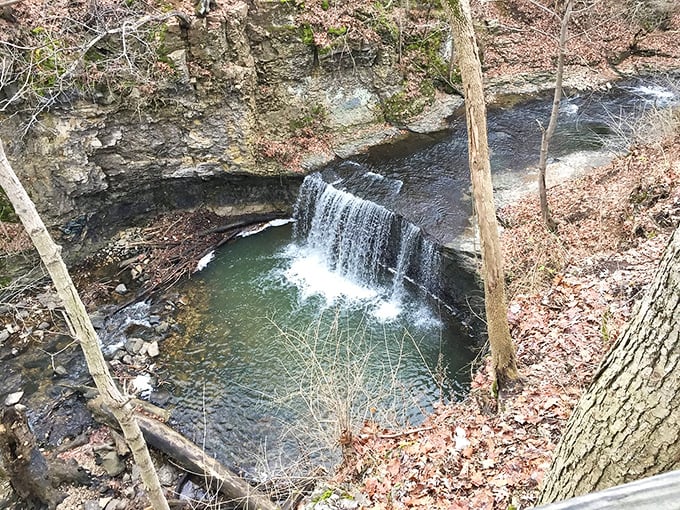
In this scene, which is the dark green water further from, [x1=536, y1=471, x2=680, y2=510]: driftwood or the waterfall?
[x1=536, y1=471, x2=680, y2=510]: driftwood

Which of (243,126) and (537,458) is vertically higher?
(243,126)

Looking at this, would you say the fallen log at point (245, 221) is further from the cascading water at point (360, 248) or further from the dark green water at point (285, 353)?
the cascading water at point (360, 248)

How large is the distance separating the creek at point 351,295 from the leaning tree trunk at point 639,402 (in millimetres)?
4163

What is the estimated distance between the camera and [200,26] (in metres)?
10.6

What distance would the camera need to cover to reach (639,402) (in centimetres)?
149

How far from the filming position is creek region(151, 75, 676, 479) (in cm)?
767

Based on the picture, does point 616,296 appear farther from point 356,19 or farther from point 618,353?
point 356,19

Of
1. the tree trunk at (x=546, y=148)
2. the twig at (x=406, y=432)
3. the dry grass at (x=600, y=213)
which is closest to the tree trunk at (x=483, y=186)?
the twig at (x=406, y=432)

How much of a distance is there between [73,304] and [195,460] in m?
4.32

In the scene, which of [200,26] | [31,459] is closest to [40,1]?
[200,26]

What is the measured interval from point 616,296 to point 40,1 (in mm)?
11962

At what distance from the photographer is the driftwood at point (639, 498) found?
3.07 ft

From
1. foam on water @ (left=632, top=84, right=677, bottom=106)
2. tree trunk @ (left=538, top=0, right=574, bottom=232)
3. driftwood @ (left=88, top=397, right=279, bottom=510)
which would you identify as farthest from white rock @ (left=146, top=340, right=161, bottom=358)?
foam on water @ (left=632, top=84, right=677, bottom=106)

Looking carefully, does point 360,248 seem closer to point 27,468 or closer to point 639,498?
point 27,468
